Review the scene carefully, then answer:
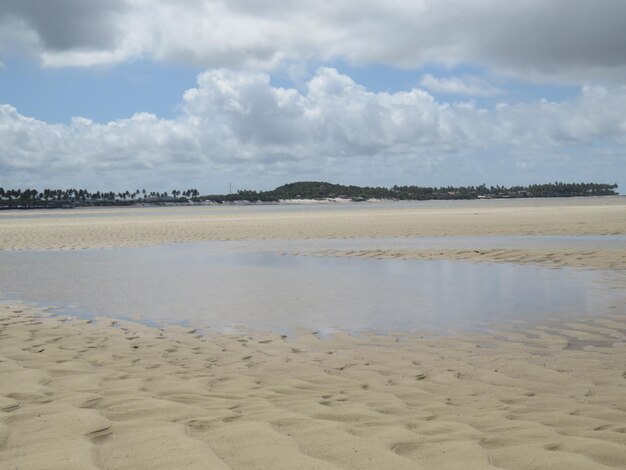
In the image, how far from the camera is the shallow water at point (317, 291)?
10.6 m

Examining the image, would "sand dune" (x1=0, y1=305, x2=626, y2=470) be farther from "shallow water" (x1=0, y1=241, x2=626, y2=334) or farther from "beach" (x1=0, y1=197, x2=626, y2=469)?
"shallow water" (x1=0, y1=241, x2=626, y2=334)

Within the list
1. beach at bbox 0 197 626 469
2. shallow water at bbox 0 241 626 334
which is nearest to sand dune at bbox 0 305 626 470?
beach at bbox 0 197 626 469

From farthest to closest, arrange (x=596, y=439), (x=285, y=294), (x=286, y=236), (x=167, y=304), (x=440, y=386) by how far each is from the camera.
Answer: (x=286, y=236)
(x=285, y=294)
(x=167, y=304)
(x=440, y=386)
(x=596, y=439)

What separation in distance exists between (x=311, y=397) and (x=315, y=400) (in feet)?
0.47

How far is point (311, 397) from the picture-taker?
579cm

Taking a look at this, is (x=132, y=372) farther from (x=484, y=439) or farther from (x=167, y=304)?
(x=167, y=304)

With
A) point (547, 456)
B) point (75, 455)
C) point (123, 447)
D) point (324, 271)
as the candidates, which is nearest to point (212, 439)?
point (123, 447)

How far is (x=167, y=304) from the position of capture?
498 inches

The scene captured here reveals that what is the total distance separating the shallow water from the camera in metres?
10.6

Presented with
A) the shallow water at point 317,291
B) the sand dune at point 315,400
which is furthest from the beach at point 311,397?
the shallow water at point 317,291

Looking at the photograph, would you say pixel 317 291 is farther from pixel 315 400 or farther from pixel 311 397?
pixel 315 400

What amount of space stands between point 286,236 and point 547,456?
30012 millimetres

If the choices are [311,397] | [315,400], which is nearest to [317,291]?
[311,397]

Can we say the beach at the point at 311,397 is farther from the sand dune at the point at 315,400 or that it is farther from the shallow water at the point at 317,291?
the shallow water at the point at 317,291
